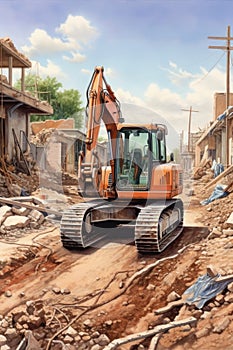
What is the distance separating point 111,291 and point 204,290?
170 cm

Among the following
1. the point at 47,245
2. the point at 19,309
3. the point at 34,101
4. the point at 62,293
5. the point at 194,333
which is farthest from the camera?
the point at 34,101

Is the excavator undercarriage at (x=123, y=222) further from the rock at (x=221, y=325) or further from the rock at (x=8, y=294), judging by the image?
the rock at (x=221, y=325)

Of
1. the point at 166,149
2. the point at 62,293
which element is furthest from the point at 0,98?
the point at 62,293

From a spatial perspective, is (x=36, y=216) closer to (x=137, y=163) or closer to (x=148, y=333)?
(x=137, y=163)

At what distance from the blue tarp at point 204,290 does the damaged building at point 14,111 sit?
1458 centimetres

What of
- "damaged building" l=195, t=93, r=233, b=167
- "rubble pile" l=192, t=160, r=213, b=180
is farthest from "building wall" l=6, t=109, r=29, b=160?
"rubble pile" l=192, t=160, r=213, b=180

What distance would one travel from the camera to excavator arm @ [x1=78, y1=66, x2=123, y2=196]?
929 cm

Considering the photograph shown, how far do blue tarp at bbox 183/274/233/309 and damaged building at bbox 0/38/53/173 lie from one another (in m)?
14.6

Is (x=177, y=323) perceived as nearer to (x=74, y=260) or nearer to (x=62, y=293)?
(x=62, y=293)

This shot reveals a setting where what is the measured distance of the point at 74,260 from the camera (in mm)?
9047

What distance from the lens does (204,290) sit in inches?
257

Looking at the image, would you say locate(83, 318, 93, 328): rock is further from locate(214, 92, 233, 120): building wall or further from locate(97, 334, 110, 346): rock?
locate(214, 92, 233, 120): building wall

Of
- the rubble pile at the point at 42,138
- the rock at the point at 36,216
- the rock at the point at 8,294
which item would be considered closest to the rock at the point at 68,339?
the rock at the point at 8,294

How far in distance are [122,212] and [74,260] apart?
2163mm
